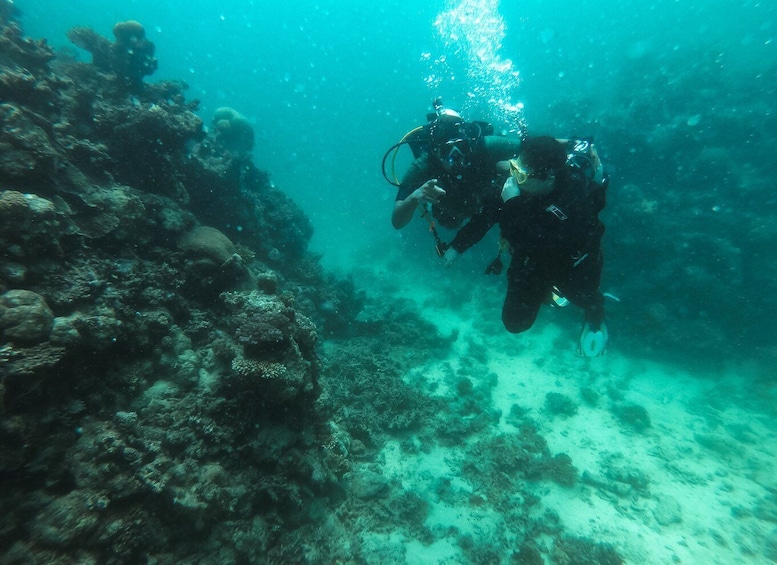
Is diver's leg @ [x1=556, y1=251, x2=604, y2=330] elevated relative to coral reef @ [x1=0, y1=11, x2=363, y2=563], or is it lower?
elevated

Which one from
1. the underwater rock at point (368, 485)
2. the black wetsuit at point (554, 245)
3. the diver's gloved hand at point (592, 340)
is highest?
the black wetsuit at point (554, 245)

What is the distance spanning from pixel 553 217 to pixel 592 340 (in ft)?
8.88

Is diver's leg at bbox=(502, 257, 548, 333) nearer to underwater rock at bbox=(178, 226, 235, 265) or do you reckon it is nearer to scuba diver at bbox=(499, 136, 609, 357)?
scuba diver at bbox=(499, 136, 609, 357)

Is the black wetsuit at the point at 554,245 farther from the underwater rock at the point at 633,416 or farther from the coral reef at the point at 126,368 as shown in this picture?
the underwater rock at the point at 633,416

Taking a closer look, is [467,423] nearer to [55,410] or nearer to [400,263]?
[55,410]

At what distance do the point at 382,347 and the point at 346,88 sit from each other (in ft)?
350

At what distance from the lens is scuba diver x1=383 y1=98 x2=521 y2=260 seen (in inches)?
194

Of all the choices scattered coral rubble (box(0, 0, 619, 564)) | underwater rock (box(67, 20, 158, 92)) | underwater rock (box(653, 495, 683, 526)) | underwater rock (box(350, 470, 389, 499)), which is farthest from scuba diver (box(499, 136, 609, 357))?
underwater rock (box(67, 20, 158, 92))

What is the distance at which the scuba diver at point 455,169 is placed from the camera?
4.94 m

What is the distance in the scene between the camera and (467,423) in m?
7.97

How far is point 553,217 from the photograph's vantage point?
13.5 feet

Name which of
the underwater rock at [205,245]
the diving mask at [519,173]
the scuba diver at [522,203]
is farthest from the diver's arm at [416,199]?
the underwater rock at [205,245]

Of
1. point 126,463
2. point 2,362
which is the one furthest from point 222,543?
point 2,362

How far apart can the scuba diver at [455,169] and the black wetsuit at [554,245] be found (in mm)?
581
